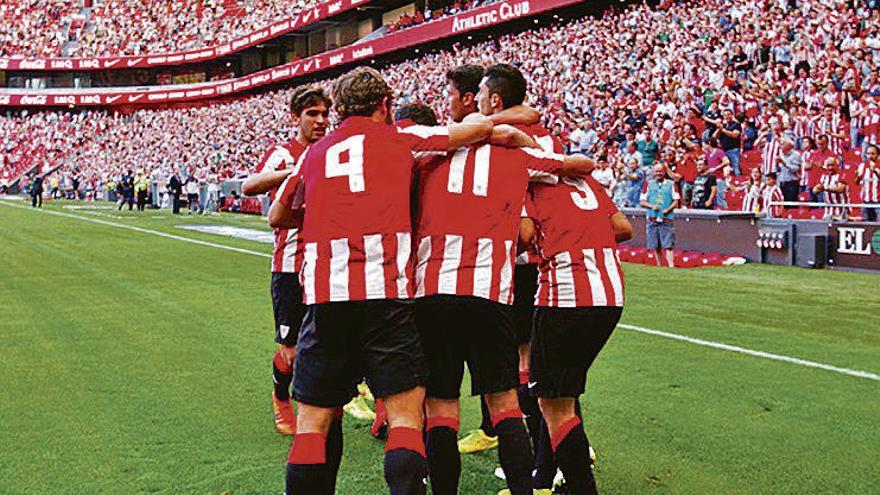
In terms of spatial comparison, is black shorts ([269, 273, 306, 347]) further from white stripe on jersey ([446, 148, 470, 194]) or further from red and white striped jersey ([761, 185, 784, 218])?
red and white striped jersey ([761, 185, 784, 218])

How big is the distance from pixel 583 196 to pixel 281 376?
257cm

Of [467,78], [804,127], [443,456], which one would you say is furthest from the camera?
[804,127]

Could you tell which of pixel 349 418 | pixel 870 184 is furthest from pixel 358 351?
pixel 870 184

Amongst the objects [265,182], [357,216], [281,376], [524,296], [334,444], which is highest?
[265,182]

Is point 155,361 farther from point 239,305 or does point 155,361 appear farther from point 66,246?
point 66,246

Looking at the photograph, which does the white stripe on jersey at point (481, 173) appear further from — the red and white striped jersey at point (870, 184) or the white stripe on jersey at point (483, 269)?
the red and white striped jersey at point (870, 184)

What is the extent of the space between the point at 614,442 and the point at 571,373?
1665mm

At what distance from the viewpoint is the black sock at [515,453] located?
3682 millimetres

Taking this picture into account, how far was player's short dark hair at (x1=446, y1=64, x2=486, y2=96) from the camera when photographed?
409cm

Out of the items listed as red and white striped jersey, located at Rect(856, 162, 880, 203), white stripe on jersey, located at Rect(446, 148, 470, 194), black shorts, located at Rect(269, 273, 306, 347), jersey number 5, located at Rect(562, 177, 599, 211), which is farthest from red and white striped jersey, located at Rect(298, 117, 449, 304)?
red and white striped jersey, located at Rect(856, 162, 880, 203)

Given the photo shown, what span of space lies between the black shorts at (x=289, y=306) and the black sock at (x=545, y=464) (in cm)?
186

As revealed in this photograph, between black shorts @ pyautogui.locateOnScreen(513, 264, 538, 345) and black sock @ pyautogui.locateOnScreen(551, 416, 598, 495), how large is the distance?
0.87m

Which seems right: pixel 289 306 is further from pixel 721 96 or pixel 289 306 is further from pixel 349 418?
pixel 721 96

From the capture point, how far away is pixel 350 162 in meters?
3.38
